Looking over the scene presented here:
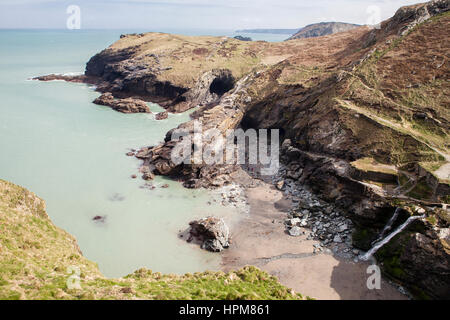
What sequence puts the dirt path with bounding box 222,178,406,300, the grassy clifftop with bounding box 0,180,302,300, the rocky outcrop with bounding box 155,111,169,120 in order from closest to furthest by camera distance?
the grassy clifftop with bounding box 0,180,302,300 < the dirt path with bounding box 222,178,406,300 < the rocky outcrop with bounding box 155,111,169,120

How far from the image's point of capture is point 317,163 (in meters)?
38.8

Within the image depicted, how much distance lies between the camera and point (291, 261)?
26.8 meters

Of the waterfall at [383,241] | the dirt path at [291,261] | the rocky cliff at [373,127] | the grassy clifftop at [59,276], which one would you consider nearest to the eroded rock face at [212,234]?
the dirt path at [291,261]

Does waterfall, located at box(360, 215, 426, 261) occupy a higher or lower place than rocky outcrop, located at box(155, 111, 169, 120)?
lower

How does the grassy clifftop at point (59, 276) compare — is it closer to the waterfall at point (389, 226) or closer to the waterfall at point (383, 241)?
the waterfall at point (383, 241)

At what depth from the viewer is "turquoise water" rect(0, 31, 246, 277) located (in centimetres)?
2858

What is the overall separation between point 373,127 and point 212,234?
80.8ft

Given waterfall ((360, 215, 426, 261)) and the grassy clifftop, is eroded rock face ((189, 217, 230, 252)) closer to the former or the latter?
the grassy clifftop

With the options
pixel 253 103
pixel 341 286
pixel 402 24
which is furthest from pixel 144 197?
pixel 402 24

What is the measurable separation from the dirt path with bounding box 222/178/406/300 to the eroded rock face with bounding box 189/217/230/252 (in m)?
0.96

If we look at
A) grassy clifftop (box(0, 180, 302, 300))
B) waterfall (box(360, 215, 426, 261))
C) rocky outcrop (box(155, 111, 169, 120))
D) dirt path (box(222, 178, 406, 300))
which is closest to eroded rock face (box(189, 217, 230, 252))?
dirt path (box(222, 178, 406, 300))

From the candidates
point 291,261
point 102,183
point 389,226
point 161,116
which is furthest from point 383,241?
point 161,116

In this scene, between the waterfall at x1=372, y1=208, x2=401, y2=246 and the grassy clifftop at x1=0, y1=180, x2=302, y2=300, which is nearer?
the grassy clifftop at x1=0, y1=180, x2=302, y2=300

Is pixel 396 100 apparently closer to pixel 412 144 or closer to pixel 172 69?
pixel 412 144
